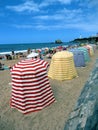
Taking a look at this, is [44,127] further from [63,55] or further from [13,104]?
[63,55]

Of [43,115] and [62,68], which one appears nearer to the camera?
[43,115]

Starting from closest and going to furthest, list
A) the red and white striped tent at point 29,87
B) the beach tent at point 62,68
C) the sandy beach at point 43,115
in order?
the sandy beach at point 43,115 → the red and white striped tent at point 29,87 → the beach tent at point 62,68

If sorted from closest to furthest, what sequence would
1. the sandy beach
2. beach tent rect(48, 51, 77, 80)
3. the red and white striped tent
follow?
the sandy beach → the red and white striped tent → beach tent rect(48, 51, 77, 80)

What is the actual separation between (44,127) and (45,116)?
2.11ft

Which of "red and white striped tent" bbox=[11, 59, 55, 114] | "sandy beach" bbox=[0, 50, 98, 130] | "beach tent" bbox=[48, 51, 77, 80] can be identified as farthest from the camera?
"beach tent" bbox=[48, 51, 77, 80]

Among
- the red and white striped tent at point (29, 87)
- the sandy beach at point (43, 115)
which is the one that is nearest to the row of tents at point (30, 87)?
the red and white striped tent at point (29, 87)

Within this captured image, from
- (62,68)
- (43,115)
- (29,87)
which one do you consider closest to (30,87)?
(29,87)

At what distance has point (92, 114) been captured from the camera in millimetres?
1383

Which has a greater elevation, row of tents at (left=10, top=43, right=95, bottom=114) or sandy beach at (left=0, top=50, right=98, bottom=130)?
row of tents at (left=10, top=43, right=95, bottom=114)

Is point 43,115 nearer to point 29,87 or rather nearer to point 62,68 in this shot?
point 29,87

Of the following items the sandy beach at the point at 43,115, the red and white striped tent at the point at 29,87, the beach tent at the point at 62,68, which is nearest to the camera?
the sandy beach at the point at 43,115

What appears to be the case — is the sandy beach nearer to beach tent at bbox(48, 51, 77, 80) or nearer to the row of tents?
the row of tents

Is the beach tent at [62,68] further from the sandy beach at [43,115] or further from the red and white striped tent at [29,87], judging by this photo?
the red and white striped tent at [29,87]

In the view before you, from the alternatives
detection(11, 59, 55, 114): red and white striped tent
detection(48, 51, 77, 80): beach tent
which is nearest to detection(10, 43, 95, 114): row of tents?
detection(11, 59, 55, 114): red and white striped tent
